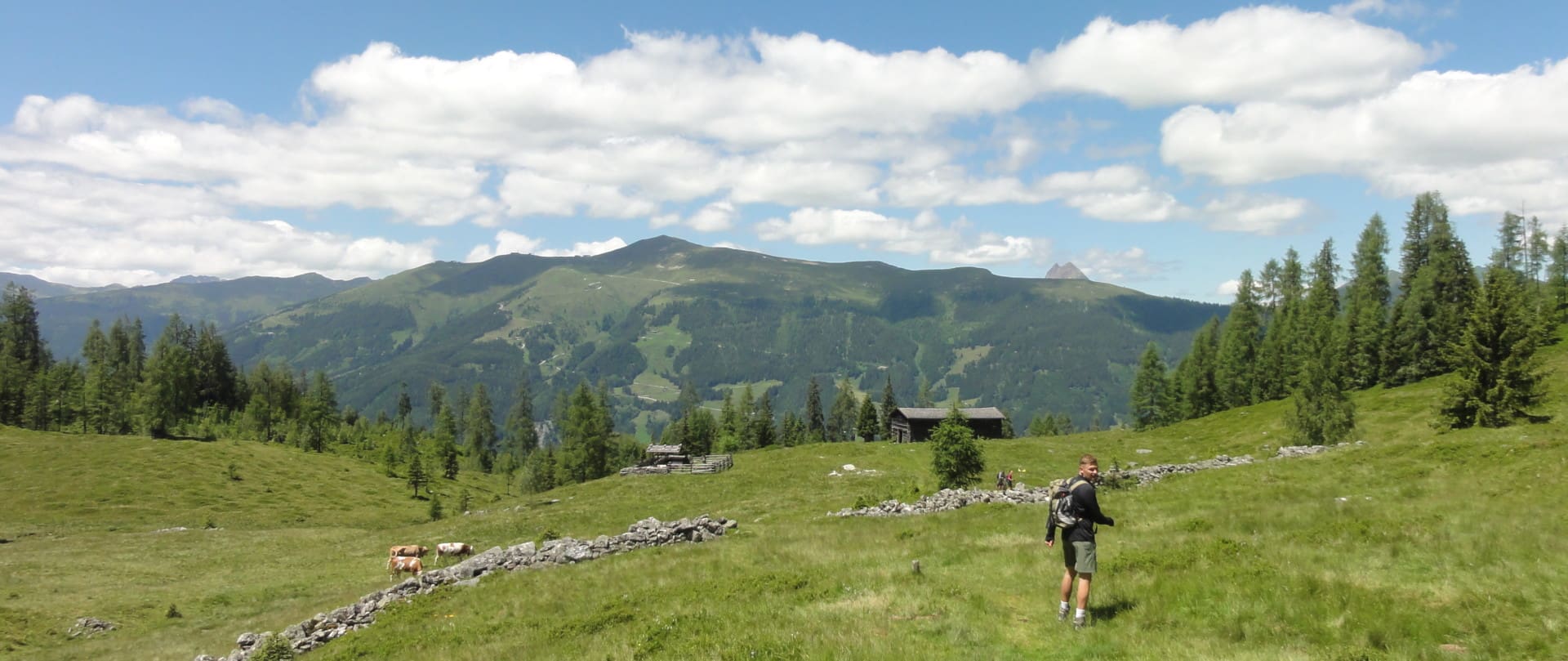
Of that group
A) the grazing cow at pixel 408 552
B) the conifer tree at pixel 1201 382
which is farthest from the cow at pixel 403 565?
the conifer tree at pixel 1201 382

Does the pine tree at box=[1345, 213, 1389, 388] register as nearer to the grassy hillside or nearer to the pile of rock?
the grassy hillside

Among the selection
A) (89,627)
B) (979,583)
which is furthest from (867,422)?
(979,583)

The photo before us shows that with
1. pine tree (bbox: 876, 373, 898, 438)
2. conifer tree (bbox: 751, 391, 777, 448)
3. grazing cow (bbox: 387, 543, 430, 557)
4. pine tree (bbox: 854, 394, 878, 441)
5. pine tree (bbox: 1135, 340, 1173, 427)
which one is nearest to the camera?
grazing cow (bbox: 387, 543, 430, 557)

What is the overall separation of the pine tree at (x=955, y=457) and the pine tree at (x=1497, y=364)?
28.5m

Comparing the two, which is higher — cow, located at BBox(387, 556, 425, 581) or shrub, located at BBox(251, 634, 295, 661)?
shrub, located at BBox(251, 634, 295, 661)

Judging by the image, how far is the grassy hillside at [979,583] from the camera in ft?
43.2

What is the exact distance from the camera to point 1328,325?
315 feet

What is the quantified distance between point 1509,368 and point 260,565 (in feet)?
248

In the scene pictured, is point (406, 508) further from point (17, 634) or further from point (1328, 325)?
point (1328, 325)

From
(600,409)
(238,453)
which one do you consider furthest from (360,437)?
(600,409)

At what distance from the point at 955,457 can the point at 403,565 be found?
109 ft

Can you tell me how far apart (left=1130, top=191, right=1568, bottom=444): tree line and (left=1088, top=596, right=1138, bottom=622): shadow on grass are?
141 feet

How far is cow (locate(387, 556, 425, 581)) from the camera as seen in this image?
3501 cm

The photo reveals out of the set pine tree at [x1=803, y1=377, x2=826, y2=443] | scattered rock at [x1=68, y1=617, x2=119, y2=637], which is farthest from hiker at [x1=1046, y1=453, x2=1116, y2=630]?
pine tree at [x1=803, y1=377, x2=826, y2=443]
